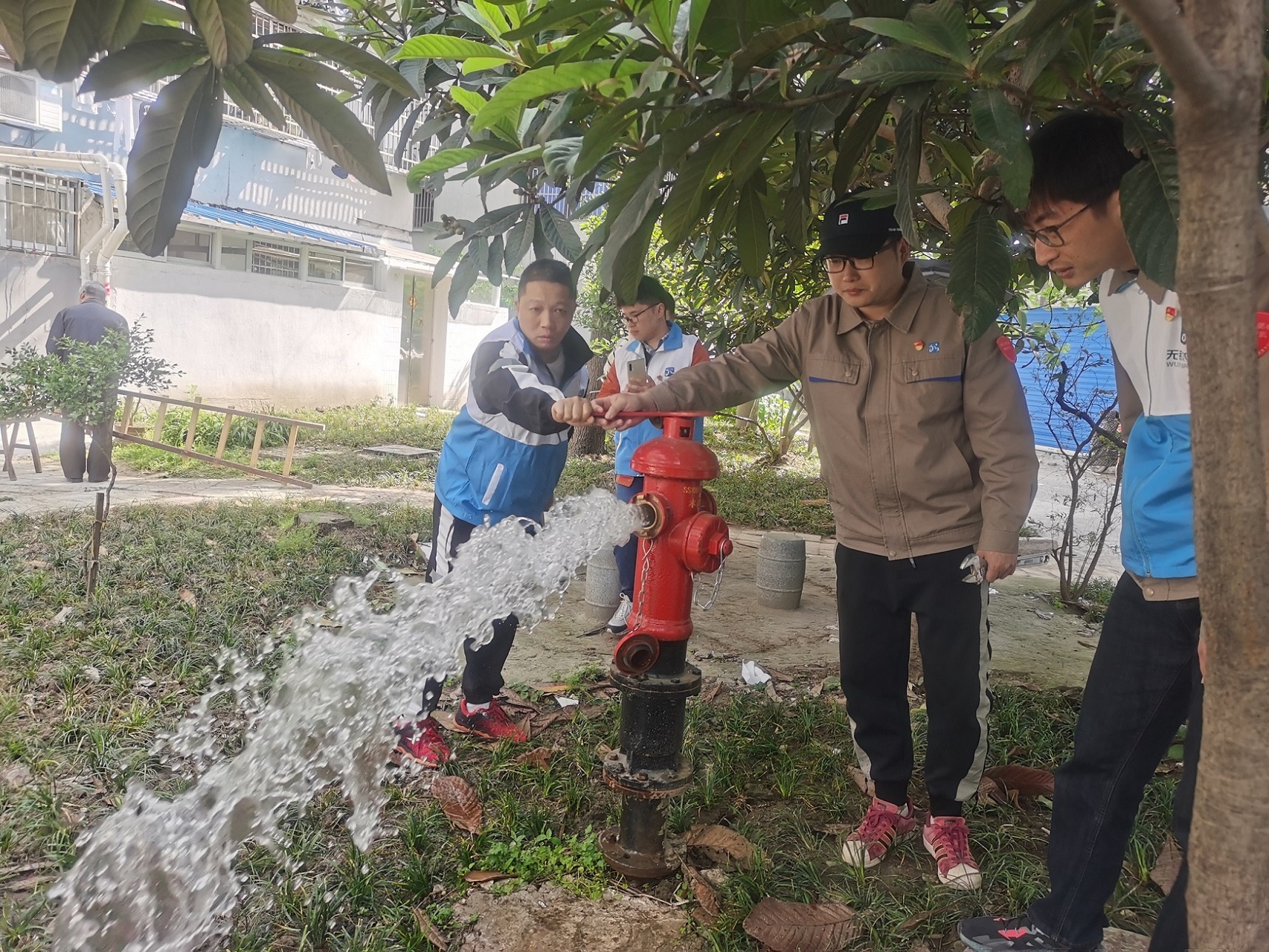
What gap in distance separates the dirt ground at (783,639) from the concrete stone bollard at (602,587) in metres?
0.07

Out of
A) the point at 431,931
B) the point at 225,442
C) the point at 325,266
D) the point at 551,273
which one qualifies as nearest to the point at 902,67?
the point at 551,273

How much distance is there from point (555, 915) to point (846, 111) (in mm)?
1737

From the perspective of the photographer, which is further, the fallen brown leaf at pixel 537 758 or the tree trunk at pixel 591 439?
the tree trunk at pixel 591 439

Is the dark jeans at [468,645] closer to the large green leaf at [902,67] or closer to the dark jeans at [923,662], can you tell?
the dark jeans at [923,662]

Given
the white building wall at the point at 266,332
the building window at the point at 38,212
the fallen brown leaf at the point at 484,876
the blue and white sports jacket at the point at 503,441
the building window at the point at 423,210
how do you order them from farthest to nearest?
the building window at the point at 423,210 < the white building wall at the point at 266,332 < the building window at the point at 38,212 < the blue and white sports jacket at the point at 503,441 < the fallen brown leaf at the point at 484,876

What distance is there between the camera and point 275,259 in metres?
12.1

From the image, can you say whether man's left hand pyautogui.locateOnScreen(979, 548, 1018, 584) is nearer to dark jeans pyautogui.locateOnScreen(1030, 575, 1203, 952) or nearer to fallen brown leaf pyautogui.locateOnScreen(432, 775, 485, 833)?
dark jeans pyautogui.locateOnScreen(1030, 575, 1203, 952)

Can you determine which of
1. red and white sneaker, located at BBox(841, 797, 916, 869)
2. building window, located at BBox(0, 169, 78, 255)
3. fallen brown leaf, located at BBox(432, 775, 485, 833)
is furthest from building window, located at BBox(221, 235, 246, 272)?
red and white sneaker, located at BBox(841, 797, 916, 869)

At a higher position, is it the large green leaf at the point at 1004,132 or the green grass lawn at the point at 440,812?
the large green leaf at the point at 1004,132

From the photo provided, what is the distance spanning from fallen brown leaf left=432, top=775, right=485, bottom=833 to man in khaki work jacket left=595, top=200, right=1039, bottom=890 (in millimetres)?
943


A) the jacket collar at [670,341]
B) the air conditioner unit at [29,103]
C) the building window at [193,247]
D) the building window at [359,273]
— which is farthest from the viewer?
the building window at [359,273]

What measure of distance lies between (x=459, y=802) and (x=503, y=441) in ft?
3.30

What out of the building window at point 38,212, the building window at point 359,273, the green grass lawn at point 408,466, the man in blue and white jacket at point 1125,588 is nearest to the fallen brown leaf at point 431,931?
the man in blue and white jacket at point 1125,588

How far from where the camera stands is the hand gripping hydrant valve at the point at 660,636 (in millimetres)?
1966
